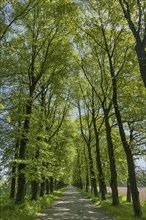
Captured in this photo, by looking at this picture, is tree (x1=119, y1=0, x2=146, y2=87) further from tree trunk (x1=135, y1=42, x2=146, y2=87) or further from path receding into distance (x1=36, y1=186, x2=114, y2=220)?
path receding into distance (x1=36, y1=186, x2=114, y2=220)

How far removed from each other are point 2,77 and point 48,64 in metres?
3.62

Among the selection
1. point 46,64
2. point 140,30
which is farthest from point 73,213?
point 140,30

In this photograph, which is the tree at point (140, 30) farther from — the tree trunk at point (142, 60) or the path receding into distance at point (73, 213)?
the path receding into distance at point (73, 213)

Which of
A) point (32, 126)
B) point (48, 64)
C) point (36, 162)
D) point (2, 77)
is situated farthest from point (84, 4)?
point (36, 162)

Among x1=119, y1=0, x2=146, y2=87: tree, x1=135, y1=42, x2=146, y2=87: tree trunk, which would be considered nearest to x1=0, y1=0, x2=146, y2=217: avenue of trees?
x1=119, y1=0, x2=146, y2=87: tree

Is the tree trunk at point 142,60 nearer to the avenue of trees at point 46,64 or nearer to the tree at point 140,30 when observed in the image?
the tree at point 140,30

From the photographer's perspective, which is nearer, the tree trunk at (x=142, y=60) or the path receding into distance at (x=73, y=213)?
the tree trunk at (x=142, y=60)

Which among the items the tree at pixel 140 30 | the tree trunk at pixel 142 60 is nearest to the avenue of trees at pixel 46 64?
the tree at pixel 140 30

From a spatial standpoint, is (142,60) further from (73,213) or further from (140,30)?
(73,213)

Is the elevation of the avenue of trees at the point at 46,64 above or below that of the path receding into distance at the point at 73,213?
above

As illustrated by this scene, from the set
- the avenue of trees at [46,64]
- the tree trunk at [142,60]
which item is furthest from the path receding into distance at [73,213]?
the tree trunk at [142,60]

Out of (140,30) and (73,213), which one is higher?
(140,30)

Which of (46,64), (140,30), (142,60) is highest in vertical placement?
(46,64)

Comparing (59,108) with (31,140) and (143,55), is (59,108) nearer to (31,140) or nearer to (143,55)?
(31,140)
